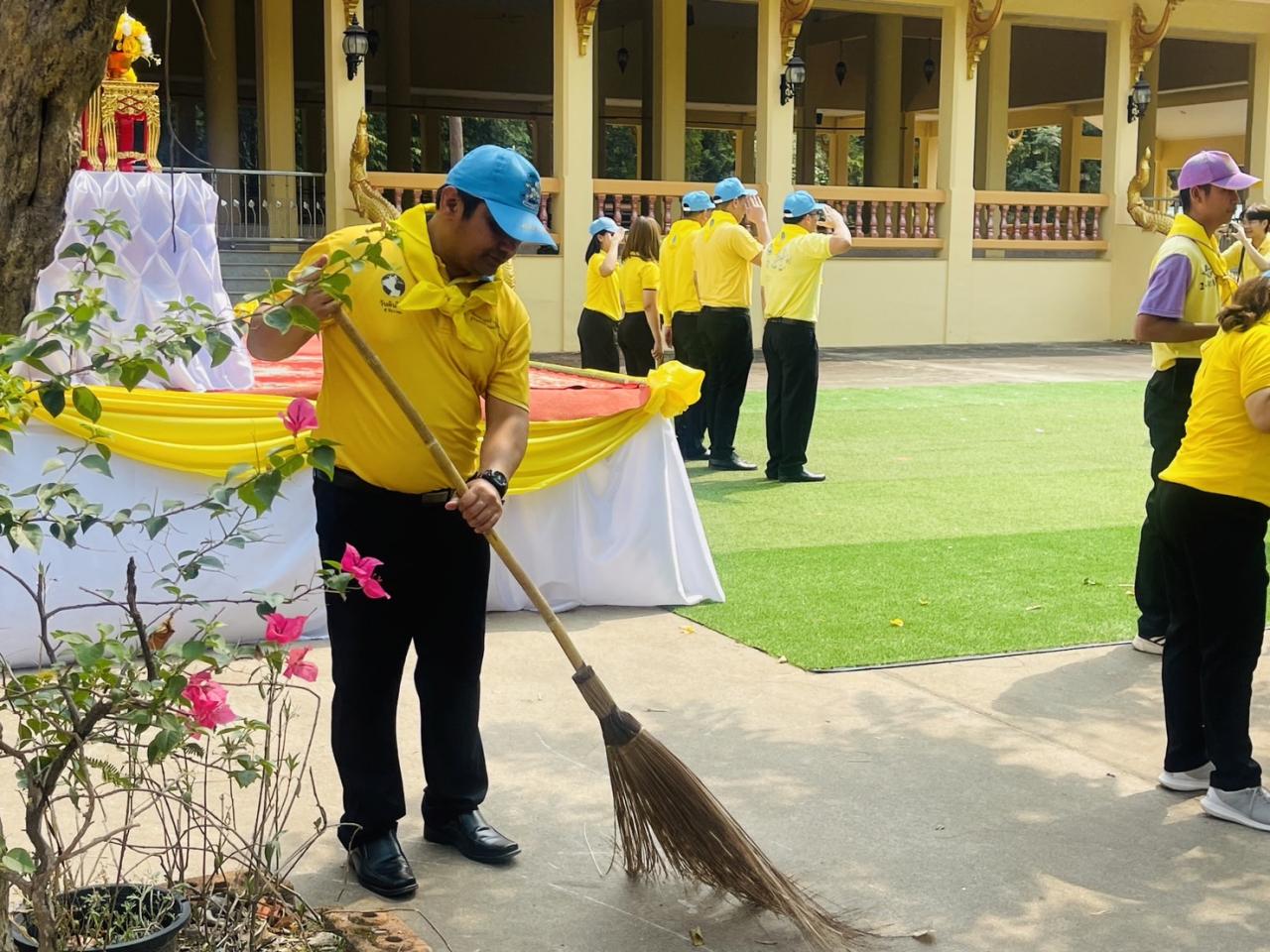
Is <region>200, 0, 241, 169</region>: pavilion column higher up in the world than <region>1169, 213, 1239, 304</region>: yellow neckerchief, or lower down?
higher up

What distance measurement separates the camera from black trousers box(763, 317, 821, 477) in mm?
10195

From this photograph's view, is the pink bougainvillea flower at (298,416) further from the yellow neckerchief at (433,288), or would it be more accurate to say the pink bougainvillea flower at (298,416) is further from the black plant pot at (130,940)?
the black plant pot at (130,940)

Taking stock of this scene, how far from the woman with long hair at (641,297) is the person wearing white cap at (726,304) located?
1.84 feet

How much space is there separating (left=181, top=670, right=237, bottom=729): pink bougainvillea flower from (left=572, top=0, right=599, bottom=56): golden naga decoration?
17.1 metres

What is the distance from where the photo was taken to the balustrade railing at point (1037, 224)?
22.7 metres

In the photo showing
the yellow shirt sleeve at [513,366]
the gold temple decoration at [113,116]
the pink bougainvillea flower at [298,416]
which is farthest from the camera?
the gold temple decoration at [113,116]

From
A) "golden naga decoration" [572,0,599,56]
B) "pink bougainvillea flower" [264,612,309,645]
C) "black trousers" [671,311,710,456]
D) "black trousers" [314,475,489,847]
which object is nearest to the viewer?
"pink bougainvillea flower" [264,612,309,645]

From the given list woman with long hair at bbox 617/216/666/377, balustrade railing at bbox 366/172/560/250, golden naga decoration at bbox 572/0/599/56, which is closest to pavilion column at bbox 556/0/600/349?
golden naga decoration at bbox 572/0/599/56

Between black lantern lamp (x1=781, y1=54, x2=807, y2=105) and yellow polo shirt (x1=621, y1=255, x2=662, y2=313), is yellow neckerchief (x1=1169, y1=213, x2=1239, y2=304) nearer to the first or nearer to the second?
yellow polo shirt (x1=621, y1=255, x2=662, y2=313)

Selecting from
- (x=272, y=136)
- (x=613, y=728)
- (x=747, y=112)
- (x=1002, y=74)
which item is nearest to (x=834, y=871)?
(x=613, y=728)

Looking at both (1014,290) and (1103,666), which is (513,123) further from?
(1103,666)

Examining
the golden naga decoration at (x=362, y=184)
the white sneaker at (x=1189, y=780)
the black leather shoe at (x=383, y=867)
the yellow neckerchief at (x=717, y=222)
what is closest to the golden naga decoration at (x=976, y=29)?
the golden naga decoration at (x=362, y=184)

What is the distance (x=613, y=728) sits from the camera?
3779 mm

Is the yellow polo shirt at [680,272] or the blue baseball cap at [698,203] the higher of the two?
the blue baseball cap at [698,203]
